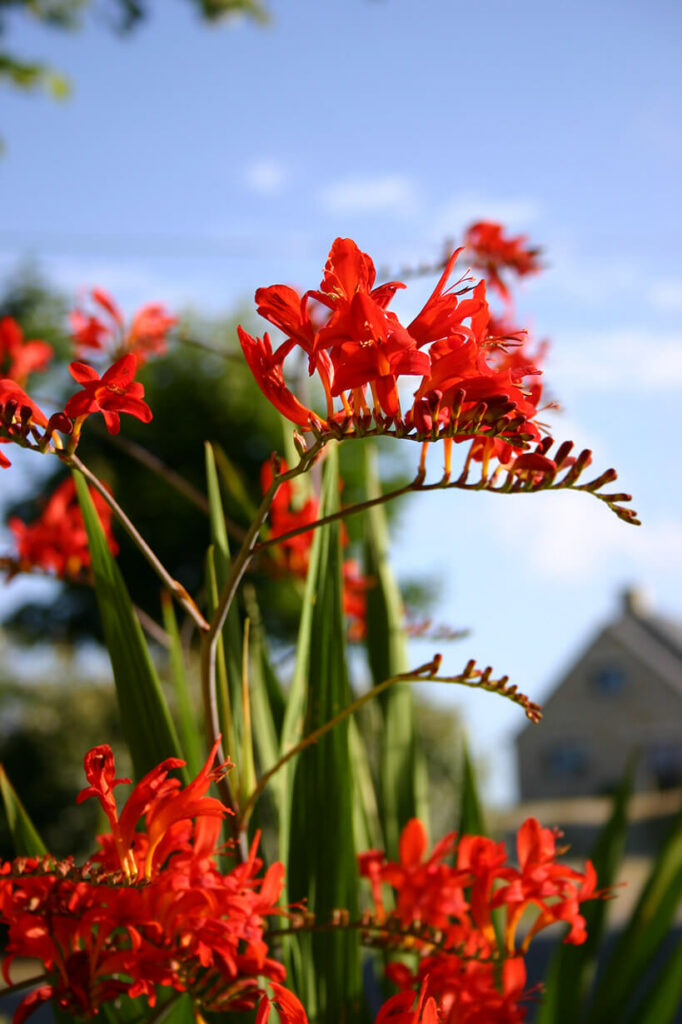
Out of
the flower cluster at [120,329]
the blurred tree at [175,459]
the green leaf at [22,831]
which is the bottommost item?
the green leaf at [22,831]

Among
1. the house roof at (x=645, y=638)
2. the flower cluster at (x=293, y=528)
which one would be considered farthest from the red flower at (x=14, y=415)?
the house roof at (x=645, y=638)

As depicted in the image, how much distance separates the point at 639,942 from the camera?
1.41 meters

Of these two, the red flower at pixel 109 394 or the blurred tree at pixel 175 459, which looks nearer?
the red flower at pixel 109 394

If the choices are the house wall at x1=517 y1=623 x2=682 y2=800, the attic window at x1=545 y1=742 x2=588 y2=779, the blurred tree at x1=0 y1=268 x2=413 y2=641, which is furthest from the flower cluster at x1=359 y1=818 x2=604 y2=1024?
the attic window at x1=545 y1=742 x2=588 y2=779

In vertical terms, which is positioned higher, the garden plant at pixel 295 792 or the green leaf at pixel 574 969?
the garden plant at pixel 295 792

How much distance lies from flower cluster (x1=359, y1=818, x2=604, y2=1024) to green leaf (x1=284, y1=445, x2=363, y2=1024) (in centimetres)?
7

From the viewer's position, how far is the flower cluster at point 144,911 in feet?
2.21

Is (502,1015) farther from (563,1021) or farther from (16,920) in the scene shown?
(563,1021)

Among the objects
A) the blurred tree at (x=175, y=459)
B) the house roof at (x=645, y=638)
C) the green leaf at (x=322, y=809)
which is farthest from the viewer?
the house roof at (x=645, y=638)

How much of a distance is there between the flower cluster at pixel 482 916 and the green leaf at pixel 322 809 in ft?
0.22

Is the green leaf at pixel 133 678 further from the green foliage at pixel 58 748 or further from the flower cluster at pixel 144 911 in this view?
the green foliage at pixel 58 748

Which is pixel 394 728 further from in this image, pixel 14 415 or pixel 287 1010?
pixel 14 415

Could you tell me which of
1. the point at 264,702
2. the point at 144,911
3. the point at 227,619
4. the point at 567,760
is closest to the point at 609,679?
the point at 567,760

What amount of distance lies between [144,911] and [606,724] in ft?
50.3
